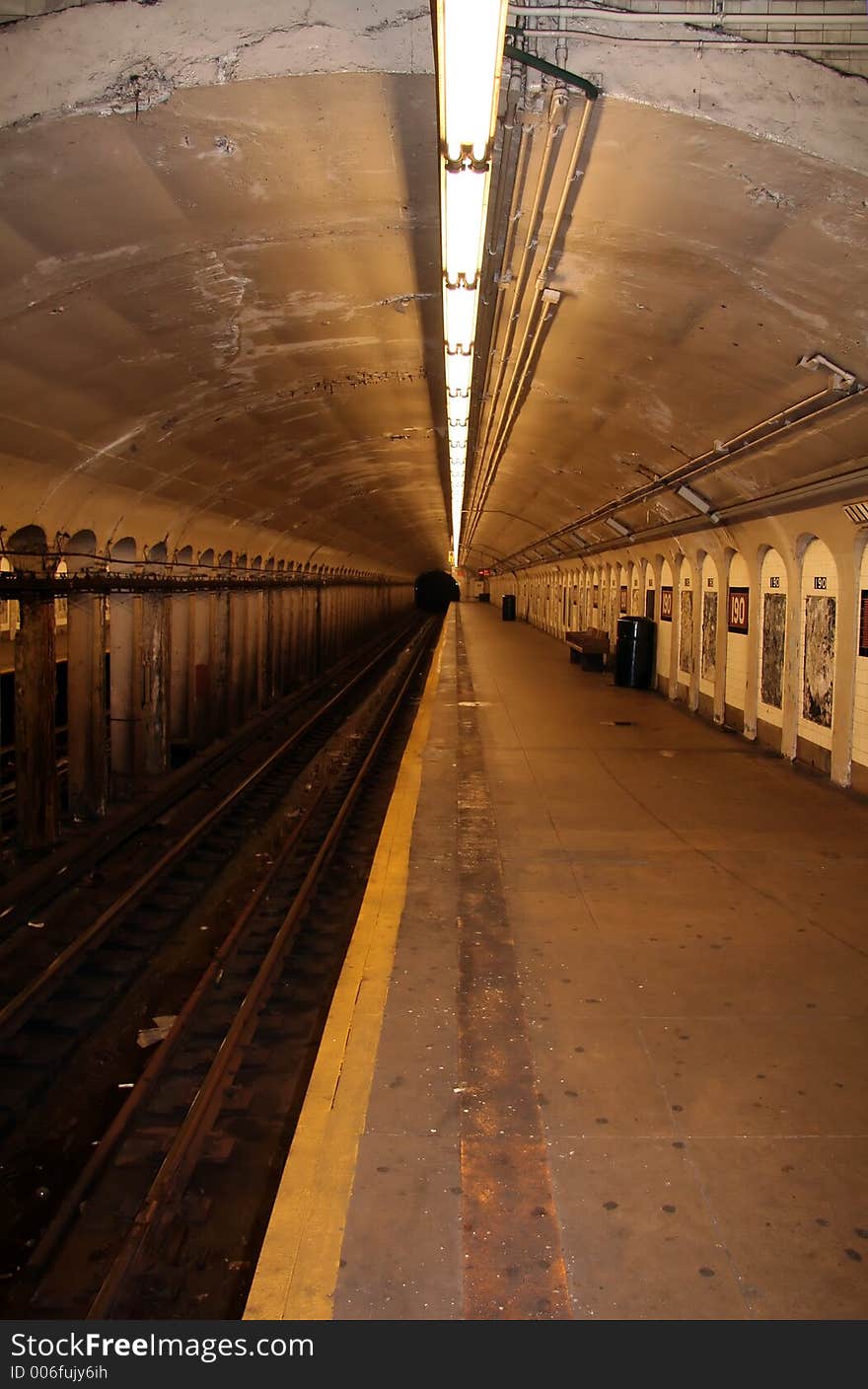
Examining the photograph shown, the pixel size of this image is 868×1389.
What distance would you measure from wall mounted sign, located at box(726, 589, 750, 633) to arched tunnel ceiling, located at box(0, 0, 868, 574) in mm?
3001

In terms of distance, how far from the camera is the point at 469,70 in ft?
11.6

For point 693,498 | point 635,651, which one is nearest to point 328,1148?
point 693,498

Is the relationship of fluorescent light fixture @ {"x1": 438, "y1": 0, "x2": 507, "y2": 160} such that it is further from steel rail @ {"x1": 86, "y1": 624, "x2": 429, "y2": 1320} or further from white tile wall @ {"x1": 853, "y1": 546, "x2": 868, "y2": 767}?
white tile wall @ {"x1": 853, "y1": 546, "x2": 868, "y2": 767}

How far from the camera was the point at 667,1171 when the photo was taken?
371 centimetres

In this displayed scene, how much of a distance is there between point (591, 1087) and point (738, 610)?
1115cm

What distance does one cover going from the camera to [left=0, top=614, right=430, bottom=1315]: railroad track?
465 cm

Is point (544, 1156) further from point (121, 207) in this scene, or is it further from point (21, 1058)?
point (121, 207)

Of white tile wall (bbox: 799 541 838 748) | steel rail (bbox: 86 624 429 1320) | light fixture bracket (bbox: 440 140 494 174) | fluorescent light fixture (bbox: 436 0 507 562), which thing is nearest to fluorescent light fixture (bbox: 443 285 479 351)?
fluorescent light fixture (bbox: 436 0 507 562)

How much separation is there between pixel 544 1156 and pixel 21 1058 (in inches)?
141

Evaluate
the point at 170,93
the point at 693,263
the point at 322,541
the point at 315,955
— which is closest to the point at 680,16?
the point at 693,263

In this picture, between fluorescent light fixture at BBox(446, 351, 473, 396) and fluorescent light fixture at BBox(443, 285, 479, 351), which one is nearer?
fluorescent light fixture at BBox(443, 285, 479, 351)

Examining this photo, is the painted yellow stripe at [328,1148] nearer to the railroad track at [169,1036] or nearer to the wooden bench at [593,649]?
the railroad track at [169,1036]

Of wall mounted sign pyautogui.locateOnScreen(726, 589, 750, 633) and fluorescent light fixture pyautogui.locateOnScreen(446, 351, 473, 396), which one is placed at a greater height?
fluorescent light fixture pyautogui.locateOnScreen(446, 351, 473, 396)

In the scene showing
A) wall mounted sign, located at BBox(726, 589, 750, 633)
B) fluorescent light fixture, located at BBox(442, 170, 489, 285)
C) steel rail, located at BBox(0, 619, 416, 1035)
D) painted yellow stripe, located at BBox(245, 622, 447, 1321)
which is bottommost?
steel rail, located at BBox(0, 619, 416, 1035)
